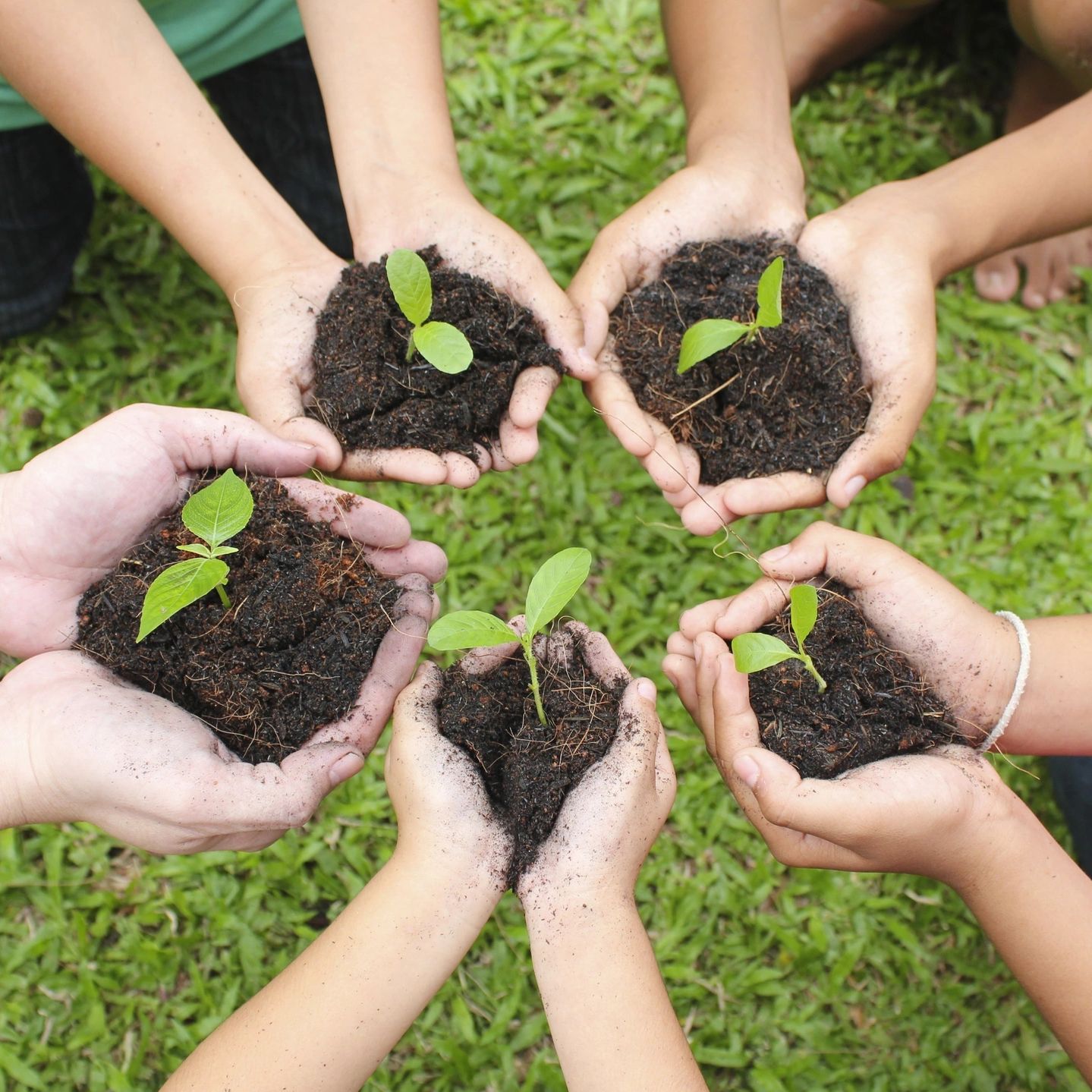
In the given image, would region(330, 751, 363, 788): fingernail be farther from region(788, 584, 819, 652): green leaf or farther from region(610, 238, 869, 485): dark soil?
region(610, 238, 869, 485): dark soil

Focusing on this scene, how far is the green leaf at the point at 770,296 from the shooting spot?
187 centimetres

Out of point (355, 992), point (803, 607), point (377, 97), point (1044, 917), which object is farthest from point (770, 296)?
point (355, 992)

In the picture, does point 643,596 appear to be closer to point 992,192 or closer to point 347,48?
point 992,192

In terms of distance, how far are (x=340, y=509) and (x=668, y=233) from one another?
40.5 inches

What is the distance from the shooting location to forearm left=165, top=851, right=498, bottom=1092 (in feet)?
5.11

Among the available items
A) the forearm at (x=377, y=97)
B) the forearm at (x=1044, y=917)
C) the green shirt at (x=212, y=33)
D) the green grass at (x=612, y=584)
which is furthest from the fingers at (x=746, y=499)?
the green shirt at (x=212, y=33)

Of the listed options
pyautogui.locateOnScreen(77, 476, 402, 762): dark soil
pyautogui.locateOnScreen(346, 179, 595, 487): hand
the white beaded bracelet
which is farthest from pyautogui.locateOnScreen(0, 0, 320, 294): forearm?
the white beaded bracelet

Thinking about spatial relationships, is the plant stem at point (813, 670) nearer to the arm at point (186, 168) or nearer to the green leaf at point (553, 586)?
the green leaf at point (553, 586)

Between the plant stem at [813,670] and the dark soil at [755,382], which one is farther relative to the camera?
the dark soil at [755,382]

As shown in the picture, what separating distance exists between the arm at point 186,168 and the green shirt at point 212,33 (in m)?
0.37

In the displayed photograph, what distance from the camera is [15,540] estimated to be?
1.73 meters

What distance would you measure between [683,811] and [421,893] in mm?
1062

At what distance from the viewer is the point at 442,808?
1666mm

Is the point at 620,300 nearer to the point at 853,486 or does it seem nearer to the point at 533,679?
the point at 853,486
